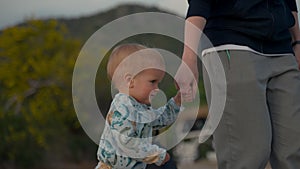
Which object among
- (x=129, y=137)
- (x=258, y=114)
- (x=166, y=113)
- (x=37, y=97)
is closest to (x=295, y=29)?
(x=258, y=114)

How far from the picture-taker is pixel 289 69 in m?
2.12

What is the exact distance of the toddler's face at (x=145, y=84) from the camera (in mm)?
2084

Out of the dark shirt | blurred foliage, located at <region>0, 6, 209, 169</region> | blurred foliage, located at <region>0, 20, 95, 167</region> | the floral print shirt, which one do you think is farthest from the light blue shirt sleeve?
blurred foliage, located at <region>0, 20, 95, 167</region>

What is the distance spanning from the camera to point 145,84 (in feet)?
6.86

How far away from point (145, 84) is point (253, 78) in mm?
386

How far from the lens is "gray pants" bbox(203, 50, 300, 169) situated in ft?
6.66

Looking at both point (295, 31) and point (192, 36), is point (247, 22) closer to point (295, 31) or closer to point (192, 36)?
point (192, 36)

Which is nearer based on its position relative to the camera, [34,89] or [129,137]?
[129,137]

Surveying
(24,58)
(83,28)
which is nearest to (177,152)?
(24,58)

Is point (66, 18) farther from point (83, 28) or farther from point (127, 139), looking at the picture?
point (127, 139)

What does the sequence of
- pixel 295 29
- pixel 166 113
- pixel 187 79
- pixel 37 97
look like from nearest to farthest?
1. pixel 187 79
2. pixel 166 113
3. pixel 295 29
4. pixel 37 97

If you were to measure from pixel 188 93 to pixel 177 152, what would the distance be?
5.72 metres

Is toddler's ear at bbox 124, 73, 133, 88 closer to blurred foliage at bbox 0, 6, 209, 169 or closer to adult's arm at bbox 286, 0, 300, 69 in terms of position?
adult's arm at bbox 286, 0, 300, 69

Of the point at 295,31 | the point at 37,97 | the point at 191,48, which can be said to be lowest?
the point at 37,97
